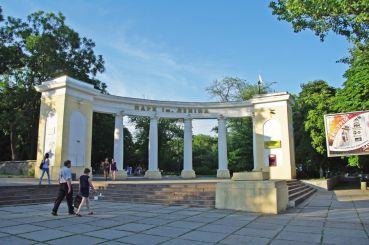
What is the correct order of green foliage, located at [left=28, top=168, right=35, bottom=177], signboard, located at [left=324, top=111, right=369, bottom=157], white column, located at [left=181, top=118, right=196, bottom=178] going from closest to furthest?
1. signboard, located at [left=324, top=111, right=369, bottom=157]
2. green foliage, located at [left=28, top=168, right=35, bottom=177]
3. white column, located at [left=181, top=118, right=196, bottom=178]

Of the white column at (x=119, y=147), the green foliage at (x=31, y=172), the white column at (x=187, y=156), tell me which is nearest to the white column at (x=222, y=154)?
the white column at (x=187, y=156)

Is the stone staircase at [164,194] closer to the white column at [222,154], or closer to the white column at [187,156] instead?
the white column at [187,156]

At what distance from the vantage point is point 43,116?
23219 mm

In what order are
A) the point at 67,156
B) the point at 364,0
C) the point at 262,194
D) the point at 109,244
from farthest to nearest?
the point at 67,156 → the point at 262,194 → the point at 364,0 → the point at 109,244

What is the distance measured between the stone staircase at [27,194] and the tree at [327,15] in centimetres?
1288

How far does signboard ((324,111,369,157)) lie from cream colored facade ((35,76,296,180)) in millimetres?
6451

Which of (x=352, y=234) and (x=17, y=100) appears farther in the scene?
(x=17, y=100)

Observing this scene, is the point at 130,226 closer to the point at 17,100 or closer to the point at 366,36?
the point at 366,36

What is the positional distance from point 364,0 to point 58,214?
1204 centimetres

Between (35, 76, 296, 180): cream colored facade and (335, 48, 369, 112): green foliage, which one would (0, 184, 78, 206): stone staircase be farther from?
(335, 48, 369, 112): green foliage

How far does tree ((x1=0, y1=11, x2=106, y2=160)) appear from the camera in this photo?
29.1m

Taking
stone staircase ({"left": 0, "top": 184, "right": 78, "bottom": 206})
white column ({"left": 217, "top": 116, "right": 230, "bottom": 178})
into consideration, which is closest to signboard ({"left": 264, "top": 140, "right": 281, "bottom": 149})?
white column ({"left": 217, "top": 116, "right": 230, "bottom": 178})

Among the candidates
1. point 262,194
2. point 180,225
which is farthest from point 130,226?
point 262,194

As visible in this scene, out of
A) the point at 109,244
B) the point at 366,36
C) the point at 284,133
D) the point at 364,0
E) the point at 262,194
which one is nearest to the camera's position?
the point at 109,244
